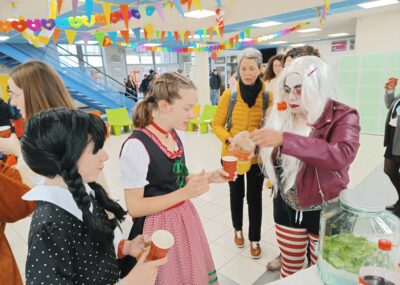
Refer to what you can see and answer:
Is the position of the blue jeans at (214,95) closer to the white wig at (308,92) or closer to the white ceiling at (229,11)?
the white ceiling at (229,11)

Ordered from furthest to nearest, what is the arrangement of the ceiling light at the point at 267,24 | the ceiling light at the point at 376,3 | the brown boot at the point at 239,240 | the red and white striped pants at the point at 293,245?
the ceiling light at the point at 267,24, the ceiling light at the point at 376,3, the brown boot at the point at 239,240, the red and white striped pants at the point at 293,245

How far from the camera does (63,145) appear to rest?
870 mm

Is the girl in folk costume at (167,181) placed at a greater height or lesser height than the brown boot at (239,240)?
greater

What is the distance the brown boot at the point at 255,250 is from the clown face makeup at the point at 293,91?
1.48 meters

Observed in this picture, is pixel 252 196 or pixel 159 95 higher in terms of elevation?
pixel 159 95

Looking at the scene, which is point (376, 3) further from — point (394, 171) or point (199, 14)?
point (394, 171)

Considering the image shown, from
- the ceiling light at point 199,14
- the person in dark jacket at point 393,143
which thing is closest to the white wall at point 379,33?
the ceiling light at point 199,14

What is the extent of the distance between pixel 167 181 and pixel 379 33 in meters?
8.51

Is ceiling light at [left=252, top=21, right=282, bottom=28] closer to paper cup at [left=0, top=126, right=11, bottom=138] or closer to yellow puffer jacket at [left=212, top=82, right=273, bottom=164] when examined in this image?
yellow puffer jacket at [left=212, top=82, right=273, bottom=164]

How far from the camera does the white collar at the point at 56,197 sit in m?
0.86

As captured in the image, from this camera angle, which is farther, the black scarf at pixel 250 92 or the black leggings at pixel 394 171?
the black leggings at pixel 394 171

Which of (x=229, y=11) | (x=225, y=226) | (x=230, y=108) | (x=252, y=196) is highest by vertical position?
(x=229, y=11)

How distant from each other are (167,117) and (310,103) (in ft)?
2.25

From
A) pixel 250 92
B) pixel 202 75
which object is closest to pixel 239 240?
pixel 250 92
